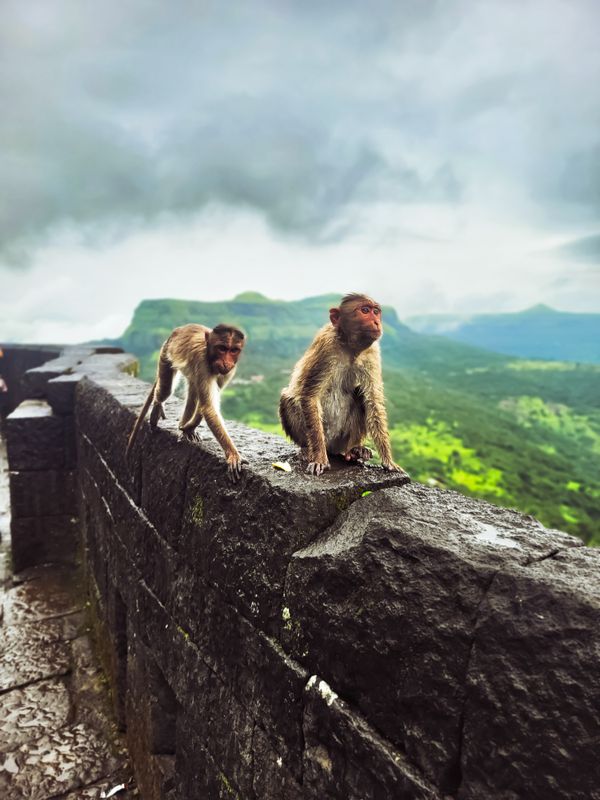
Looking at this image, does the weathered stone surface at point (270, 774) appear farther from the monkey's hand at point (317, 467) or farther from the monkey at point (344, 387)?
the monkey at point (344, 387)

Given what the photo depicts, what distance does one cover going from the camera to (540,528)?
1.63 metres

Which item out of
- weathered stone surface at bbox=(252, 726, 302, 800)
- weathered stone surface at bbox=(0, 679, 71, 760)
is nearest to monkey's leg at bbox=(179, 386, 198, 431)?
weathered stone surface at bbox=(252, 726, 302, 800)

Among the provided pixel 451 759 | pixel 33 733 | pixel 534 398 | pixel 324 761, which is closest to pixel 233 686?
pixel 324 761

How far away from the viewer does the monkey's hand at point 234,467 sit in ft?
7.66

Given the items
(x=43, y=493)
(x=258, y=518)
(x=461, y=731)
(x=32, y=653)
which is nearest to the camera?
(x=461, y=731)

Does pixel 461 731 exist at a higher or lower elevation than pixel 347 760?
higher

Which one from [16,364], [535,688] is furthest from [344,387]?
[16,364]

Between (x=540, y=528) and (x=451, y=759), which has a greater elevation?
(x=540, y=528)

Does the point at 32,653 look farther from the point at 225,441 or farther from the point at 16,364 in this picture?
the point at 16,364

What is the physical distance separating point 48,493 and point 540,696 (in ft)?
21.1

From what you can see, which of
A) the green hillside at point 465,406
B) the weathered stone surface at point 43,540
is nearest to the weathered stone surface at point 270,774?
the weathered stone surface at point 43,540

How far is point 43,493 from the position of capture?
652cm

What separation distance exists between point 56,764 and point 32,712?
618 millimetres

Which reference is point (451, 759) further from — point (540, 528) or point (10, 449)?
point (10, 449)
